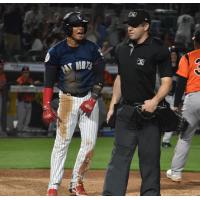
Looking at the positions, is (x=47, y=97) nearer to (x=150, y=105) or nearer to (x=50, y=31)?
(x=150, y=105)

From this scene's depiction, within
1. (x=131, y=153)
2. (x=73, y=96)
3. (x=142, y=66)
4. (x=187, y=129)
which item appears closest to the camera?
(x=142, y=66)

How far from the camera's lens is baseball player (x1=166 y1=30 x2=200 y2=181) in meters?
10.2

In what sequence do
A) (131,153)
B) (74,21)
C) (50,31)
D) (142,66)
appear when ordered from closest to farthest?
(142,66) < (131,153) < (74,21) < (50,31)

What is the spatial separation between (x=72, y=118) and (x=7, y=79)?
1094 centimetres

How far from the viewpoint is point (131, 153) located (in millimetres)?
7781

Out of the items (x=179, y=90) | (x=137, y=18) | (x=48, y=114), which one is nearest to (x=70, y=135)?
(x=48, y=114)

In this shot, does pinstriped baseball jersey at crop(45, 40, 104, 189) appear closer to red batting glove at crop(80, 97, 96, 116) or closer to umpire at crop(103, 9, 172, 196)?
red batting glove at crop(80, 97, 96, 116)

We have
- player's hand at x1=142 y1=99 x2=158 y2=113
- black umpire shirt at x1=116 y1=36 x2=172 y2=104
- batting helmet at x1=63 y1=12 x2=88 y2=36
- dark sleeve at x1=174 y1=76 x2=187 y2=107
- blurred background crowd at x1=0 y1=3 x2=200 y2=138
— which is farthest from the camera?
blurred background crowd at x1=0 y1=3 x2=200 y2=138

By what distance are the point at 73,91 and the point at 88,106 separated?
248 millimetres

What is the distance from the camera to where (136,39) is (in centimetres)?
768

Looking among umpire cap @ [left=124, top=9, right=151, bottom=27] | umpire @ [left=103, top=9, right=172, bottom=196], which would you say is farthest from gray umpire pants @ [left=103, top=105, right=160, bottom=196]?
umpire cap @ [left=124, top=9, right=151, bottom=27]

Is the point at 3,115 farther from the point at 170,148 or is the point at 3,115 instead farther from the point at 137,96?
the point at 137,96

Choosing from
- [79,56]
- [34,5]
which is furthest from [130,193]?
[34,5]

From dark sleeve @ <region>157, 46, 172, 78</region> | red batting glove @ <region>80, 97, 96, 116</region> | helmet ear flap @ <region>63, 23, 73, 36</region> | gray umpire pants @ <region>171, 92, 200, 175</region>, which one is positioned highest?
helmet ear flap @ <region>63, 23, 73, 36</region>
